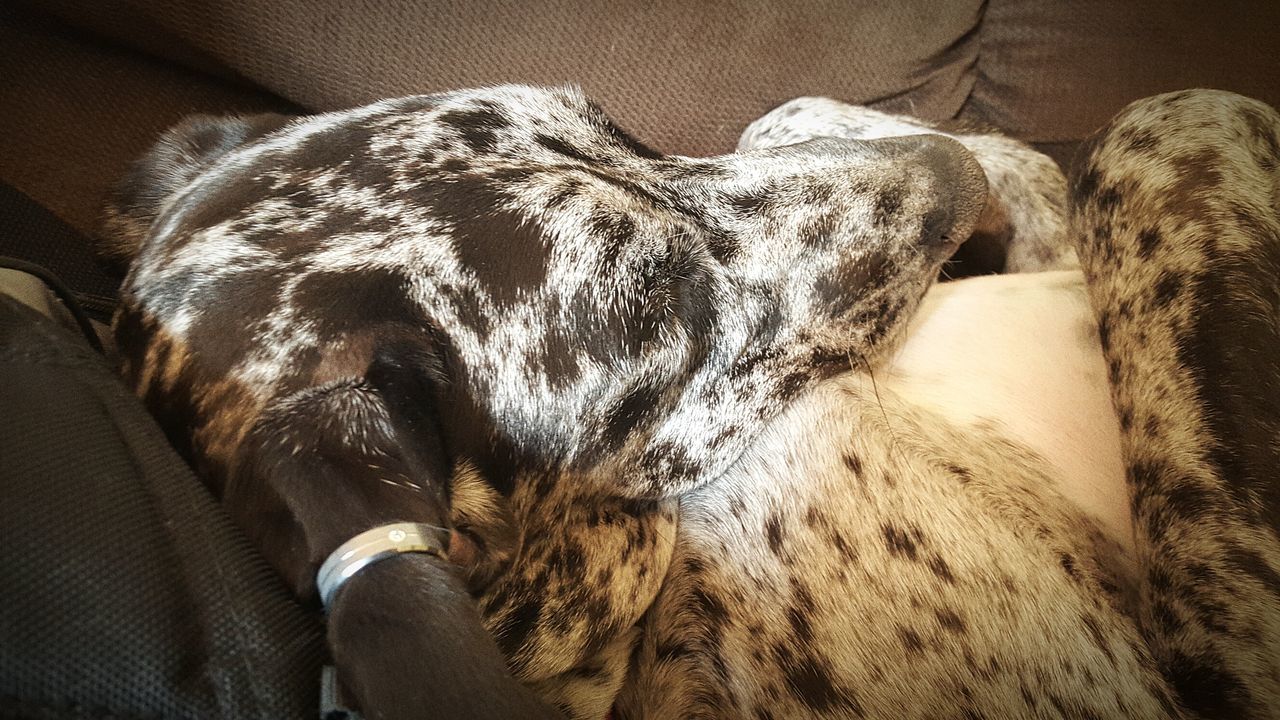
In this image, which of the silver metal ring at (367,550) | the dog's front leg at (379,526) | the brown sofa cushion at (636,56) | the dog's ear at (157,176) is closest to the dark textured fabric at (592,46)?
the brown sofa cushion at (636,56)

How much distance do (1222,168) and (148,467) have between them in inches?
71.7

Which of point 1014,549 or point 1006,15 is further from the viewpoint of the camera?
point 1006,15

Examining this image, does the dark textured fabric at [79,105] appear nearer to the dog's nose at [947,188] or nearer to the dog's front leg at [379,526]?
the dog's front leg at [379,526]

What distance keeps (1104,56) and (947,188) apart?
1.09 meters

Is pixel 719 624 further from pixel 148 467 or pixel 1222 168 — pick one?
pixel 1222 168

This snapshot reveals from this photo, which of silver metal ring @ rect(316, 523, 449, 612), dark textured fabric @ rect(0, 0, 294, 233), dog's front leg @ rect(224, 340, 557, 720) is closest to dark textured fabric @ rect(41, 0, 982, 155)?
dark textured fabric @ rect(0, 0, 294, 233)

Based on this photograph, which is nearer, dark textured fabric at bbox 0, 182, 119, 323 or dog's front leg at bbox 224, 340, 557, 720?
dog's front leg at bbox 224, 340, 557, 720

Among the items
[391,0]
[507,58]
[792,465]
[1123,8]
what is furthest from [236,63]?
[1123,8]

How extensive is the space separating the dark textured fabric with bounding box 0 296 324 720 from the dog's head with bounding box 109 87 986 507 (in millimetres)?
228

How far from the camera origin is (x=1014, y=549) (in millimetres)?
1260

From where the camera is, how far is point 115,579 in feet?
2.32

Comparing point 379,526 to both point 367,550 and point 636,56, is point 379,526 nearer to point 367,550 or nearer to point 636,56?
point 367,550

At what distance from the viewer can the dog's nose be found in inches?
61.1

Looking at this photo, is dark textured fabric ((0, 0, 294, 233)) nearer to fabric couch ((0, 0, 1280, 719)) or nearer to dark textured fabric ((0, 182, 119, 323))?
fabric couch ((0, 0, 1280, 719))
